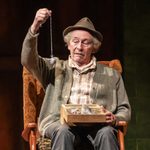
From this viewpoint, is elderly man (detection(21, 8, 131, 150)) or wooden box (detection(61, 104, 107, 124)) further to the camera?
elderly man (detection(21, 8, 131, 150))

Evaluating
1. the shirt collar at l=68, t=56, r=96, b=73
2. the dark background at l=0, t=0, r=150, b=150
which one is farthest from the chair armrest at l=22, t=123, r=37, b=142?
the dark background at l=0, t=0, r=150, b=150

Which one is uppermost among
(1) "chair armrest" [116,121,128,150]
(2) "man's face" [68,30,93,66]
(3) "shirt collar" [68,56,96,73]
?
(2) "man's face" [68,30,93,66]

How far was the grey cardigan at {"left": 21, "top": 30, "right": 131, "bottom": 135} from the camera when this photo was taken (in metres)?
3.54

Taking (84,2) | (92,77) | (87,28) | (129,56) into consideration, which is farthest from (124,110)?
(84,2)

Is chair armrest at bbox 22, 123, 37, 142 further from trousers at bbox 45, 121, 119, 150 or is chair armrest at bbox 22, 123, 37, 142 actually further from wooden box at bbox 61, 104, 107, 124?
wooden box at bbox 61, 104, 107, 124

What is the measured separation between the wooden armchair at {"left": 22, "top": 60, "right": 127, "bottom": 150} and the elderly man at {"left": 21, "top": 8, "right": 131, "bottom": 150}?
0.06 m

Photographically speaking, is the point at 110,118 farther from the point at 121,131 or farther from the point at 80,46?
the point at 80,46

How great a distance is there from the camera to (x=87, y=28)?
3.69 meters

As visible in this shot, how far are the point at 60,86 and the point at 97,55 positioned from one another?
1.02 m

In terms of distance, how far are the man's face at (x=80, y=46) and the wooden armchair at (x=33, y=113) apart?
1.08 ft

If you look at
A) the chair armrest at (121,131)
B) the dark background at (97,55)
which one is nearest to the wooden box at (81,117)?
the chair armrest at (121,131)

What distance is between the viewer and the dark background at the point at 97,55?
4.48m
